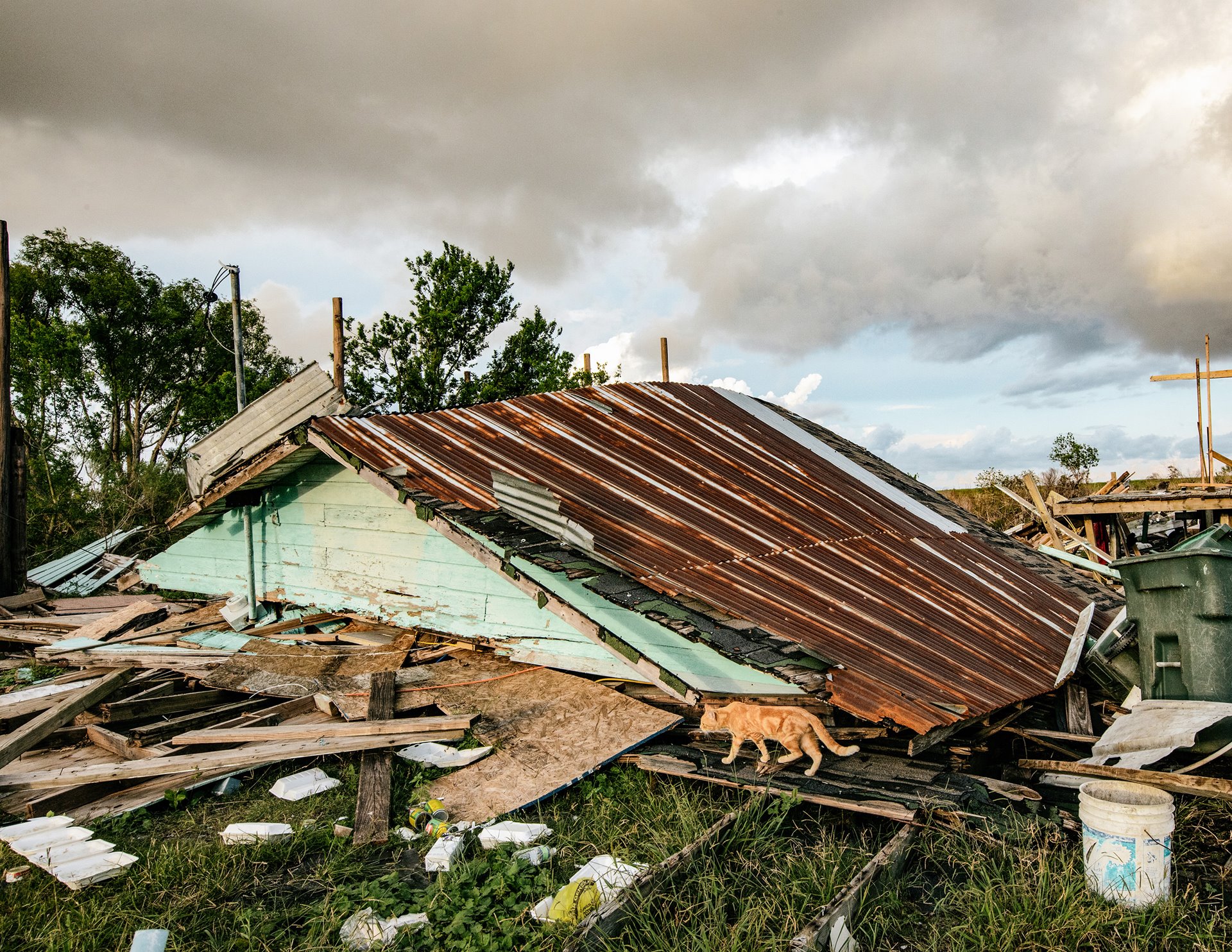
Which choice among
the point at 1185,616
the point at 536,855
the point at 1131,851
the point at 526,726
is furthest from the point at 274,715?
the point at 1185,616

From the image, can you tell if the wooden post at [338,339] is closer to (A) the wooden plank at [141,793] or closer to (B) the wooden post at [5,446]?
(B) the wooden post at [5,446]

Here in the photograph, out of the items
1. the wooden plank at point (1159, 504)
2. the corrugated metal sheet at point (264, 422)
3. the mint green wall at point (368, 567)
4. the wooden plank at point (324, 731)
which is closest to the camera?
the wooden plank at point (324, 731)

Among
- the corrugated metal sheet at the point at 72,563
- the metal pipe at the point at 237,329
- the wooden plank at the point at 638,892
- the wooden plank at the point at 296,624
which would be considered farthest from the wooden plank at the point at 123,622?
the wooden plank at the point at 638,892

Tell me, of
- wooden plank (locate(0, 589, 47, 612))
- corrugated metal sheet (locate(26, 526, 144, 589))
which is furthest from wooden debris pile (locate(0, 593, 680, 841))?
corrugated metal sheet (locate(26, 526, 144, 589))

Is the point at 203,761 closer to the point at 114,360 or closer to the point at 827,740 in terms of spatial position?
the point at 827,740

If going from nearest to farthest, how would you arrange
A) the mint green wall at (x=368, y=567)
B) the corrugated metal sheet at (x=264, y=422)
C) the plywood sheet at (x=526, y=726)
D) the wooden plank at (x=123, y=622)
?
the plywood sheet at (x=526, y=726), the mint green wall at (x=368, y=567), the corrugated metal sheet at (x=264, y=422), the wooden plank at (x=123, y=622)

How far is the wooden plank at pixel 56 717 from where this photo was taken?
20.1 feet

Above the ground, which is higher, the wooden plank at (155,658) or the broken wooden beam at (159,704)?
the wooden plank at (155,658)

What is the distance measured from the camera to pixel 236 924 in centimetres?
415

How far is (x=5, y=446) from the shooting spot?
15.3 metres

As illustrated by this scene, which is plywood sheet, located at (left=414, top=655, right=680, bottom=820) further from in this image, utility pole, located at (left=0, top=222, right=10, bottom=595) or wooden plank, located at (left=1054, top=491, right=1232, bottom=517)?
wooden plank, located at (left=1054, top=491, right=1232, bottom=517)

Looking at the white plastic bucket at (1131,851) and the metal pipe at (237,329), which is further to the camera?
the metal pipe at (237,329)

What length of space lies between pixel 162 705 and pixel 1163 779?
28.0ft

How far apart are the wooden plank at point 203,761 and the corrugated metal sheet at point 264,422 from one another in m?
3.55
